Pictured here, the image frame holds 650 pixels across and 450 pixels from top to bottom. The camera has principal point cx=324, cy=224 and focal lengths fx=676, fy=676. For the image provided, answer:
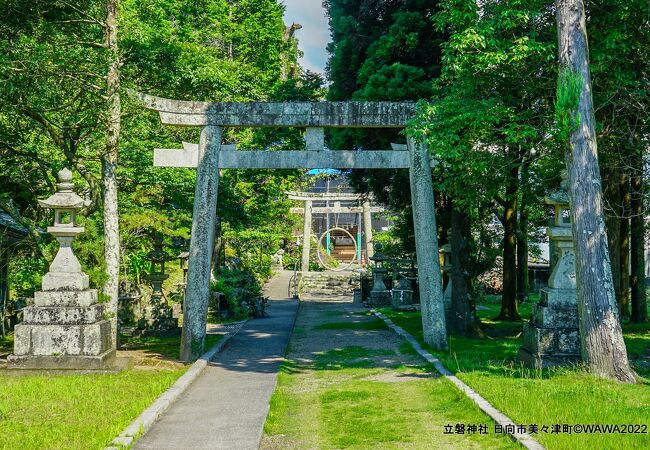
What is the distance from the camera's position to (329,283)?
38.5 meters

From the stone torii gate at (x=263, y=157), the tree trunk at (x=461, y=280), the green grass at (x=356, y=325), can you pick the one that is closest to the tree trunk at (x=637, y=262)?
the tree trunk at (x=461, y=280)

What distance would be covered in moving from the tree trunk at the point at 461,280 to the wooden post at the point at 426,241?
218cm

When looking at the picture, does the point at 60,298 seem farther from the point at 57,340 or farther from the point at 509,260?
the point at 509,260

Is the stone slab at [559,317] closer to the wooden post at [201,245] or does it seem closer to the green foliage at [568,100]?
the green foliage at [568,100]

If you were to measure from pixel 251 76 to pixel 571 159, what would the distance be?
57.5ft

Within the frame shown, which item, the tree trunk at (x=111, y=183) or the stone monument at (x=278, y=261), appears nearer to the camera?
the tree trunk at (x=111, y=183)

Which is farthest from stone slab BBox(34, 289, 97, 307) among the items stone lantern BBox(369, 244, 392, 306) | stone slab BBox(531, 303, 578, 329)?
stone lantern BBox(369, 244, 392, 306)

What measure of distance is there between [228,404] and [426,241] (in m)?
5.82

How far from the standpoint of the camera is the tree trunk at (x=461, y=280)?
49.5ft

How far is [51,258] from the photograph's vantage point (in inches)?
504

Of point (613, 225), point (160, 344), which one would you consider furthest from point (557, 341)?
point (160, 344)

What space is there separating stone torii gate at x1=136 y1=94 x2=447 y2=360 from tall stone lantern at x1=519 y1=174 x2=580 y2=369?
2673mm

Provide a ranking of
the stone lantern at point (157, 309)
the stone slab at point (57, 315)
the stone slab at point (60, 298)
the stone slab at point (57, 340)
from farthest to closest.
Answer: the stone lantern at point (157, 309)
the stone slab at point (60, 298)
the stone slab at point (57, 315)
the stone slab at point (57, 340)

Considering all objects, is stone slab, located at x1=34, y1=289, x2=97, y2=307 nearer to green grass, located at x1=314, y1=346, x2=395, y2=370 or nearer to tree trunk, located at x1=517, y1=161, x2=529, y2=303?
green grass, located at x1=314, y1=346, x2=395, y2=370
